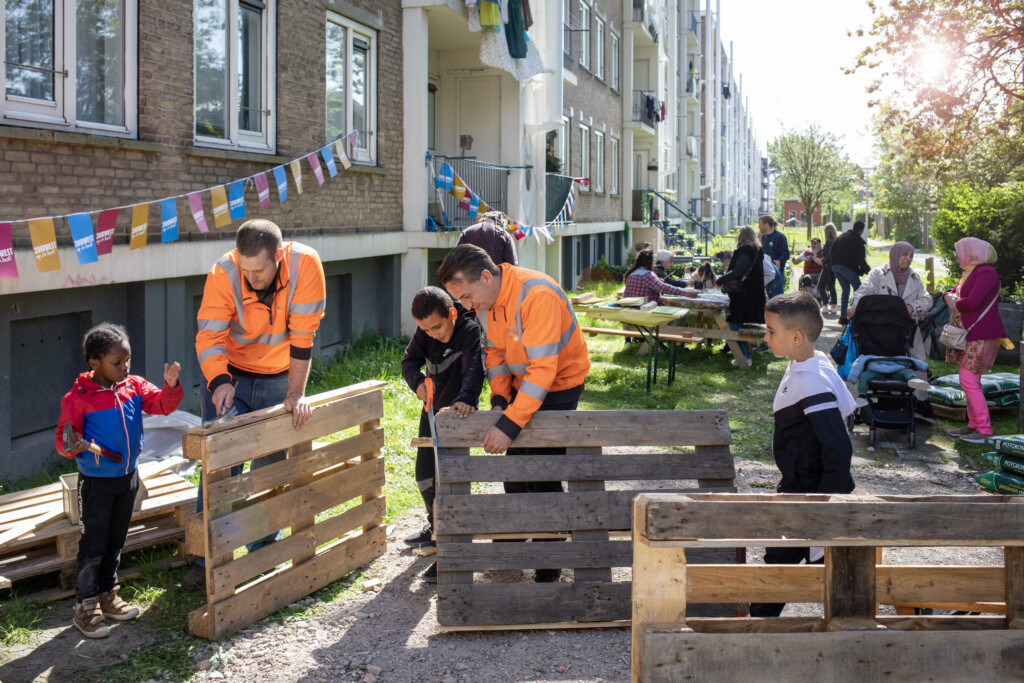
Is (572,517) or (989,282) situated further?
(989,282)

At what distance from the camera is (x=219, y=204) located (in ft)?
27.1

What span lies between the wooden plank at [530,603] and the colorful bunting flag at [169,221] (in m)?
4.25

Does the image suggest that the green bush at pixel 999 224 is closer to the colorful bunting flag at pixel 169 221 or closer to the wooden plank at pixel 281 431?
the colorful bunting flag at pixel 169 221

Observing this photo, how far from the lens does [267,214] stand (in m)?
9.49

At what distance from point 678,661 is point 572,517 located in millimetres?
1639

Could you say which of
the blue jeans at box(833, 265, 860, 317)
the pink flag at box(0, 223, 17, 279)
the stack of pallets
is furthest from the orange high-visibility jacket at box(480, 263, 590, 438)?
the blue jeans at box(833, 265, 860, 317)

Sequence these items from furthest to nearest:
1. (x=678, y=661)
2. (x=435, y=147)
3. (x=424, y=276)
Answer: (x=435, y=147) < (x=424, y=276) < (x=678, y=661)

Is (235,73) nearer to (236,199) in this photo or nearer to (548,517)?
(236,199)

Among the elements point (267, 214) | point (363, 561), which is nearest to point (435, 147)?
point (267, 214)

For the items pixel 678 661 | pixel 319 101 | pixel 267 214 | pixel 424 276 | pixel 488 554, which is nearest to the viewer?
pixel 678 661

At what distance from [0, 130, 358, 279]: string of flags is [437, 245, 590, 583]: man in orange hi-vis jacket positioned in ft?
9.75

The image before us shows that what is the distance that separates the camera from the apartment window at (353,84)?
11.1 m

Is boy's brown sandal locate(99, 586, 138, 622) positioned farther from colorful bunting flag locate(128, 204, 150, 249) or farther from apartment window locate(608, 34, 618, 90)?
apartment window locate(608, 34, 618, 90)

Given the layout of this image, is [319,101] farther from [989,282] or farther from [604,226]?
[604,226]
